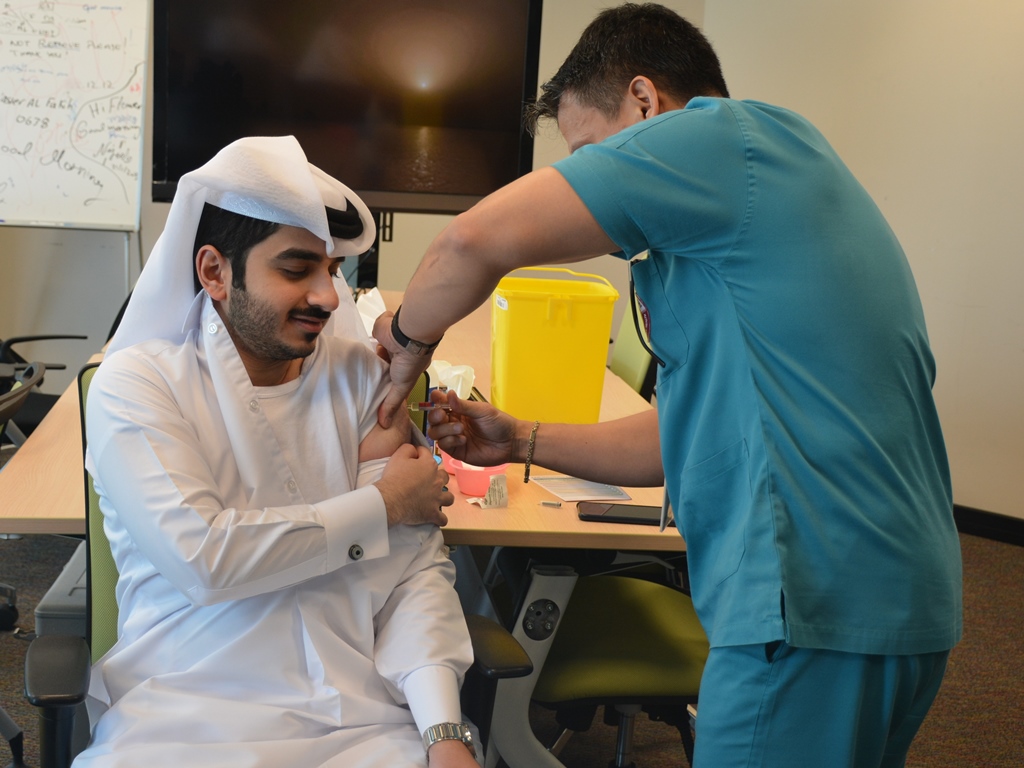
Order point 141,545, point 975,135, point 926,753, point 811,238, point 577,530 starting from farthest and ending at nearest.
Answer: point 975,135, point 926,753, point 577,530, point 141,545, point 811,238

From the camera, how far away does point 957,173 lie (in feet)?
14.0

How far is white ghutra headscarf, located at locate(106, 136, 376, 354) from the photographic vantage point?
150 cm

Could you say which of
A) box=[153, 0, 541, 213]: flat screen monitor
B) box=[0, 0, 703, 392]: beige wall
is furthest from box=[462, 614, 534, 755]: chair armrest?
box=[0, 0, 703, 392]: beige wall

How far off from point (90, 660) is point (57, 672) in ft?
0.17

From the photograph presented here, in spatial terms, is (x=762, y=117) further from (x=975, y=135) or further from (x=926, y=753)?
(x=975, y=135)

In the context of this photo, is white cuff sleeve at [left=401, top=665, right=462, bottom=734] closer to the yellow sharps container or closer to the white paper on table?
the white paper on table

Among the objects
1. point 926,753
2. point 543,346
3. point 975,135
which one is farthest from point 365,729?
point 975,135

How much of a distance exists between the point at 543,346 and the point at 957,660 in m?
2.02

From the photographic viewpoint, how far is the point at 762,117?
1.20 meters

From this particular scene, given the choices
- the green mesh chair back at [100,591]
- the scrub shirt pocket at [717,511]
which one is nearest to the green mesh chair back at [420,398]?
the green mesh chair back at [100,591]

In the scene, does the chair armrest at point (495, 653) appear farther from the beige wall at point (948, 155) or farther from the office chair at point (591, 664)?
the beige wall at point (948, 155)

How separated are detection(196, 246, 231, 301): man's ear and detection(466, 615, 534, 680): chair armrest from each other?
71 cm

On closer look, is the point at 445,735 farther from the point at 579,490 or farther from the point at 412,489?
the point at 579,490

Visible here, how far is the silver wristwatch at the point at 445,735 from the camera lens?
1440 millimetres
